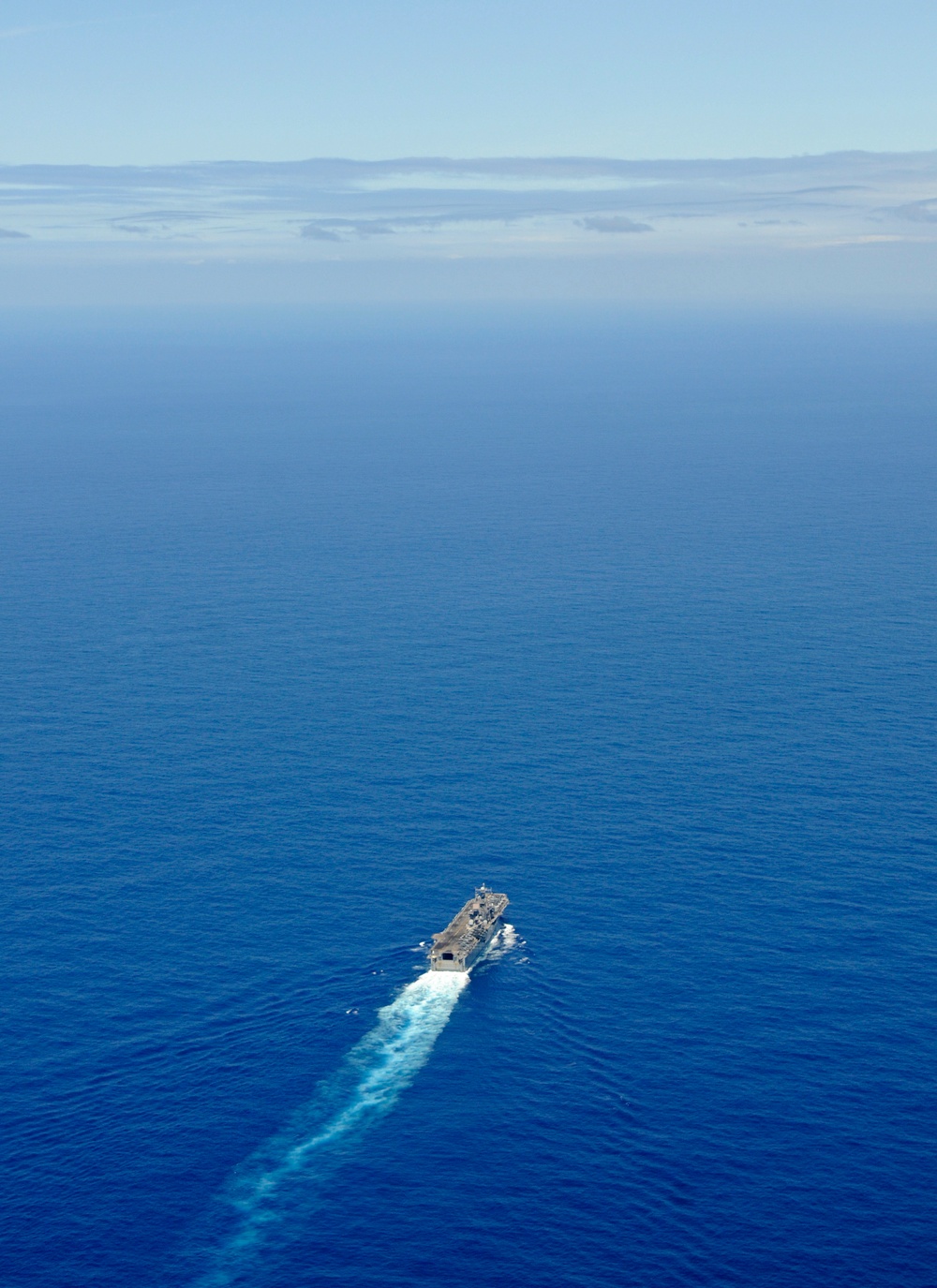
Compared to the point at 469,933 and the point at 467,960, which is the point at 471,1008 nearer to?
the point at 467,960

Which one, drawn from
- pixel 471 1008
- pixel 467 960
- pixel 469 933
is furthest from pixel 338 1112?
pixel 469 933

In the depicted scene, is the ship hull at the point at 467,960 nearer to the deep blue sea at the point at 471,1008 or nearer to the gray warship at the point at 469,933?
the gray warship at the point at 469,933

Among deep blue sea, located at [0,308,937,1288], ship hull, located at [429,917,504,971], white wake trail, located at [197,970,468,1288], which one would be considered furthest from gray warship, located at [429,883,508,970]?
deep blue sea, located at [0,308,937,1288]

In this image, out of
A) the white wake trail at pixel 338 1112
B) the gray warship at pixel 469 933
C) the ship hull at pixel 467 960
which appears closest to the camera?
the white wake trail at pixel 338 1112

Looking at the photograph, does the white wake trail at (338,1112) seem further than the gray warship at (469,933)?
No

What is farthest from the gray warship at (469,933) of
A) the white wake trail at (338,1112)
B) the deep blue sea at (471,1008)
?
the deep blue sea at (471,1008)

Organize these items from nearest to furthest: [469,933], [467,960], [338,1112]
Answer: [338,1112]
[467,960]
[469,933]
